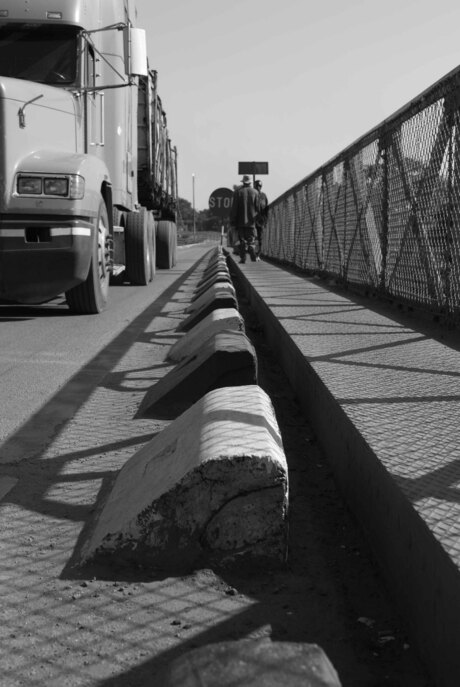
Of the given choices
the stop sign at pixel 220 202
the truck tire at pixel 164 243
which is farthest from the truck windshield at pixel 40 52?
the stop sign at pixel 220 202

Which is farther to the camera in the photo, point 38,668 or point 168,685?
point 38,668

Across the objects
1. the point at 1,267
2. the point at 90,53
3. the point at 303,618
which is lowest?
the point at 303,618

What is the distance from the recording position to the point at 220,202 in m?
35.7

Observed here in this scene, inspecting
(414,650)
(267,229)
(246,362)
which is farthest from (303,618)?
(267,229)

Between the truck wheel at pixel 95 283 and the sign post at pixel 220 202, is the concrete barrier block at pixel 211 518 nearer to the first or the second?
the truck wheel at pixel 95 283

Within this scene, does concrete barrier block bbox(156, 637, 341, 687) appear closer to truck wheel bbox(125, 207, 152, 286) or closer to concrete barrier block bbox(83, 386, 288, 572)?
concrete barrier block bbox(83, 386, 288, 572)

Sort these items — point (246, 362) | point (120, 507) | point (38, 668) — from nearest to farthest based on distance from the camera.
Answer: point (38, 668) → point (120, 507) → point (246, 362)

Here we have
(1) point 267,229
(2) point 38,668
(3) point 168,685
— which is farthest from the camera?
(1) point 267,229

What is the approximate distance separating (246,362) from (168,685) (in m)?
3.27

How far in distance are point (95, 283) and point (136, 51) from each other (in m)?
2.42

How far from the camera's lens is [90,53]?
1074cm

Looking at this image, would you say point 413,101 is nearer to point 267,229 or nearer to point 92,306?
point 92,306

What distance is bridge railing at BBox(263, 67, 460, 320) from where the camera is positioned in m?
6.90

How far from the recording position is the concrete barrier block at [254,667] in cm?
184
